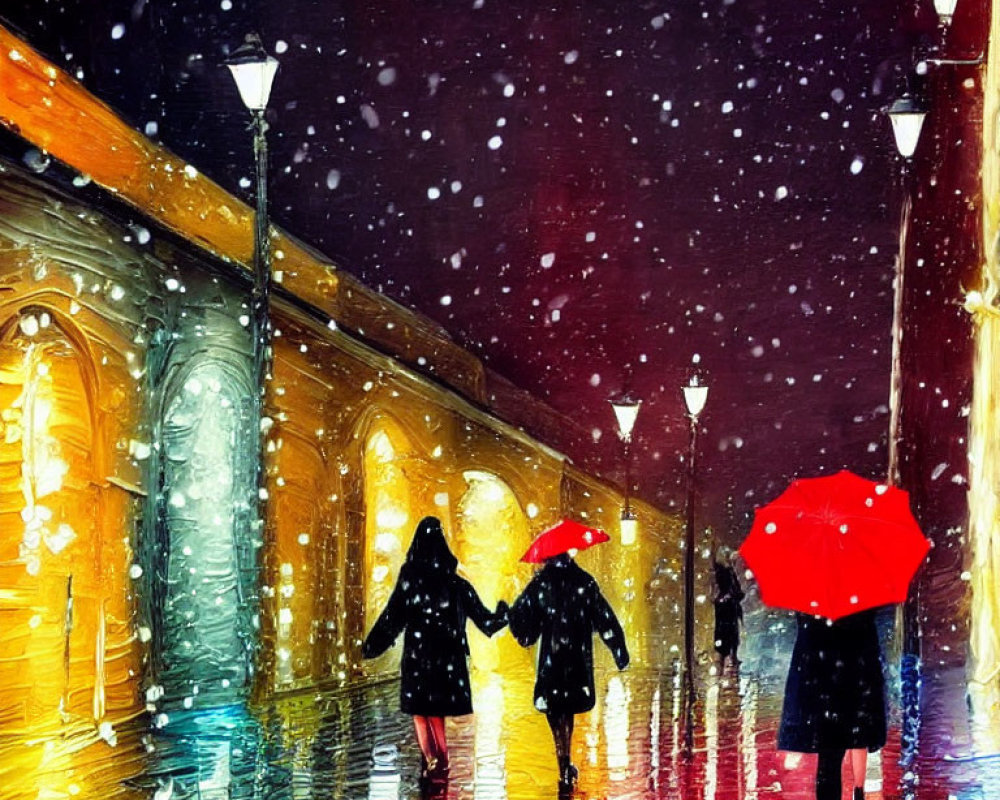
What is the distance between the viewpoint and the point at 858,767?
31.6 ft

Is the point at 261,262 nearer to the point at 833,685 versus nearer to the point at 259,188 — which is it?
the point at 259,188

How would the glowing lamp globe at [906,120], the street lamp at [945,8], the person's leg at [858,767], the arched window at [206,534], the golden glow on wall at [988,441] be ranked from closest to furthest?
the person's leg at [858,767], the glowing lamp globe at [906,120], the street lamp at [945,8], the golden glow on wall at [988,441], the arched window at [206,534]

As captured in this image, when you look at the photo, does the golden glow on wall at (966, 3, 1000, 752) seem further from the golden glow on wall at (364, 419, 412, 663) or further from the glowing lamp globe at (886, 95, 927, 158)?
the golden glow on wall at (364, 419, 412, 663)

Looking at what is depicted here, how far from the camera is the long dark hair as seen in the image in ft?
37.6

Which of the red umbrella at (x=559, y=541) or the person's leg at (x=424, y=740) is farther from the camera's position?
the person's leg at (x=424, y=740)

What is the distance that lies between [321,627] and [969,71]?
10072 mm

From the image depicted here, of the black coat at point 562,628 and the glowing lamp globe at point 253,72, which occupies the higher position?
the glowing lamp globe at point 253,72

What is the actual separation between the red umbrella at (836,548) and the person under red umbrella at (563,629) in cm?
250

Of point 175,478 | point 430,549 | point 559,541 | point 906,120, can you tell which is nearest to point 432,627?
point 430,549

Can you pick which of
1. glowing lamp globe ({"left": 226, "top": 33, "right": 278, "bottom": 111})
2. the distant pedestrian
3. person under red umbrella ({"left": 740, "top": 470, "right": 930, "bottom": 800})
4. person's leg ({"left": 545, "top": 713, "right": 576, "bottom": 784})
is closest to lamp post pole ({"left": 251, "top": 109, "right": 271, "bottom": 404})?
glowing lamp globe ({"left": 226, "top": 33, "right": 278, "bottom": 111})

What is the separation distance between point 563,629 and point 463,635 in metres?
0.85

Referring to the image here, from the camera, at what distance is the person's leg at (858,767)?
31.3ft

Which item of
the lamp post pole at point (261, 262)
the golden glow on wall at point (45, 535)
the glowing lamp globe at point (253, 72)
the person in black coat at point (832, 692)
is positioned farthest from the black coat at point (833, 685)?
the golden glow on wall at point (45, 535)

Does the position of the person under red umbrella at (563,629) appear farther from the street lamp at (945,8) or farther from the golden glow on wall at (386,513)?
the golden glow on wall at (386,513)
